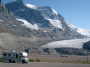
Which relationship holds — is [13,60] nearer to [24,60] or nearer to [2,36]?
[24,60]

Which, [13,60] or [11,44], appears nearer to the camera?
[13,60]

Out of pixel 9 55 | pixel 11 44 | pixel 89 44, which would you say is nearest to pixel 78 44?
pixel 89 44

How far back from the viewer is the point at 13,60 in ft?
125

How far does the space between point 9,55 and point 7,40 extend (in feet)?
341

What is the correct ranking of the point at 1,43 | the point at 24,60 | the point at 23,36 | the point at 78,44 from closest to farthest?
the point at 24,60, the point at 1,43, the point at 78,44, the point at 23,36

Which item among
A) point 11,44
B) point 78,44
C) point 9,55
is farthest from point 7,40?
point 9,55

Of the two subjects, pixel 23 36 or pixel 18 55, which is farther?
pixel 23 36

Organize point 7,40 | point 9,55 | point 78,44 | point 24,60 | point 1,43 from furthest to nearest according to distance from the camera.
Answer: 1. point 78,44
2. point 7,40
3. point 1,43
4. point 9,55
5. point 24,60

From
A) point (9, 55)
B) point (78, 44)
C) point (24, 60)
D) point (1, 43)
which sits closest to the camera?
point (24, 60)

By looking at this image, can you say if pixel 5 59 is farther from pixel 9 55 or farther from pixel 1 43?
pixel 1 43

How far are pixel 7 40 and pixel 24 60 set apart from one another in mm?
106955

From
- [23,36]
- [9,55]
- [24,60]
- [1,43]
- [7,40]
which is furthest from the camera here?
[23,36]

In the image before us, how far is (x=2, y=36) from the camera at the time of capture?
152 meters

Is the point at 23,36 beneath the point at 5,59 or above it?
above
